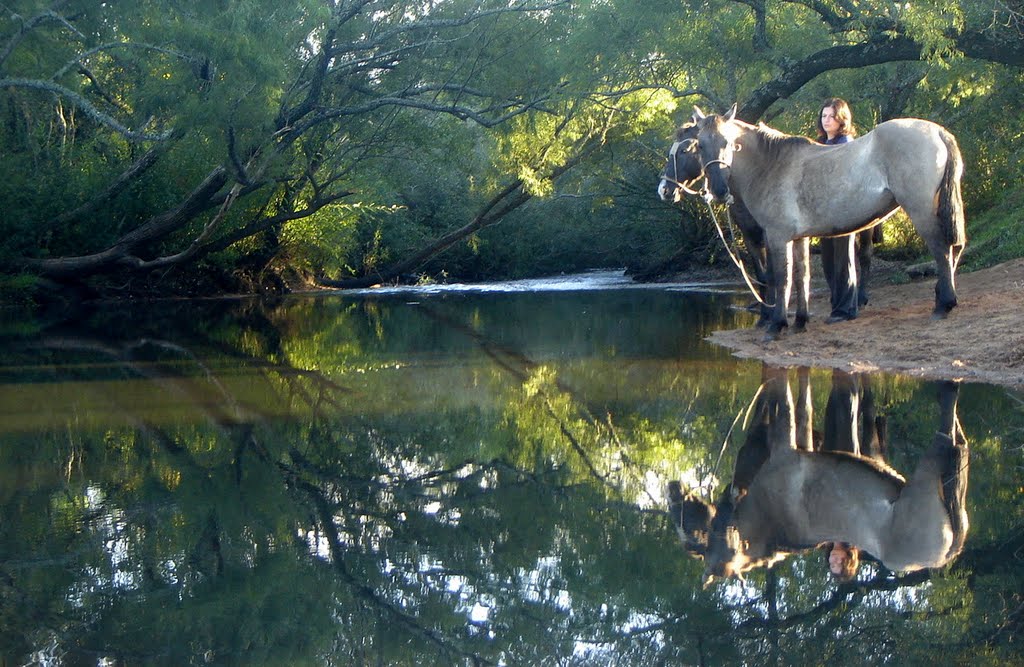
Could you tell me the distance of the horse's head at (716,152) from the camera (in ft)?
36.0

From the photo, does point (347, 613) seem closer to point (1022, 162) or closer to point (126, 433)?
point (126, 433)

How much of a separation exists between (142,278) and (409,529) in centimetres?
2042

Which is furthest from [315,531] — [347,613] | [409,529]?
[347,613]

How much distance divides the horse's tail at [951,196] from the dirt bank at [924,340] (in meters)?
0.75

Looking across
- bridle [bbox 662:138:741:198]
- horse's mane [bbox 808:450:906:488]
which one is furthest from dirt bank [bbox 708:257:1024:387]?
horse's mane [bbox 808:450:906:488]

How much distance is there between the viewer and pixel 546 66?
19500mm

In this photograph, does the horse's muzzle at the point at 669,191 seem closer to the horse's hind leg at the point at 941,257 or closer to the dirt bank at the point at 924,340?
the dirt bank at the point at 924,340

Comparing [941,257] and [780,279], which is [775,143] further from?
[941,257]

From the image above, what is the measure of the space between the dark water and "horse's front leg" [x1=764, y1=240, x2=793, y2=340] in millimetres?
866

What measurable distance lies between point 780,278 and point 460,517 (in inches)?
267

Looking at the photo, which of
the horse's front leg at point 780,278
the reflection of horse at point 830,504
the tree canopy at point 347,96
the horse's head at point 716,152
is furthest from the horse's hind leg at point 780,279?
the reflection of horse at point 830,504

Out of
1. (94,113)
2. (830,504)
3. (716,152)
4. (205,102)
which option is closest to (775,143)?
(716,152)

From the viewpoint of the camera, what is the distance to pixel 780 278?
11.2m

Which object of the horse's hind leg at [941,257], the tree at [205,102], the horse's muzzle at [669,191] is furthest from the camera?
the tree at [205,102]
